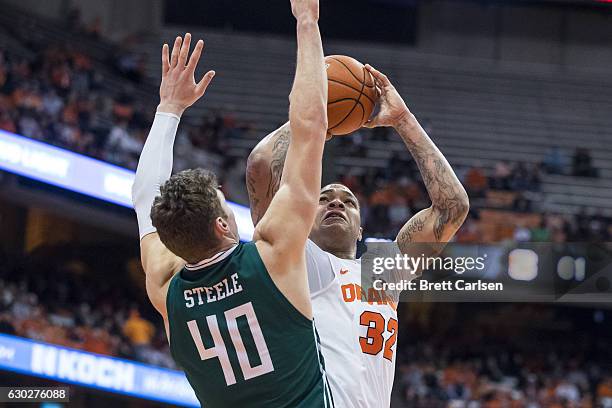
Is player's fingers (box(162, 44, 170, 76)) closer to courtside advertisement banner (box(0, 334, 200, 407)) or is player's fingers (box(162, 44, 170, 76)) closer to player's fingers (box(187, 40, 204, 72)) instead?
player's fingers (box(187, 40, 204, 72))

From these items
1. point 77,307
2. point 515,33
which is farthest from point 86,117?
point 515,33

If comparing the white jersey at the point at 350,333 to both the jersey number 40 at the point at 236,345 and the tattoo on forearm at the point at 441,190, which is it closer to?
the tattoo on forearm at the point at 441,190

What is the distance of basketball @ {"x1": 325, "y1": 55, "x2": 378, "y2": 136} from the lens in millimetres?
3615

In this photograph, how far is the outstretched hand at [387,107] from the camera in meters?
3.67

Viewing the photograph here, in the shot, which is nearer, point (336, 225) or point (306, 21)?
point (306, 21)

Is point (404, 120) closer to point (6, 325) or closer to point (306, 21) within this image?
point (306, 21)

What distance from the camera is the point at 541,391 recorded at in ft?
50.6

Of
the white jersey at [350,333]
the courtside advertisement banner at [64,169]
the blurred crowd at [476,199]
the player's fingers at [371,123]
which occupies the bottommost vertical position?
the blurred crowd at [476,199]

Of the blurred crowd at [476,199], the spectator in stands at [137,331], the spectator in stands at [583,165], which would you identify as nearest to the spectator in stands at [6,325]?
the spectator in stands at [137,331]

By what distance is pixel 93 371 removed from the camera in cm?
1166

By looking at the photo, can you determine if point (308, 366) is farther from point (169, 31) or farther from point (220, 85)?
point (169, 31)

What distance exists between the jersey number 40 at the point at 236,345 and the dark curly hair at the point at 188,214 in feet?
0.64

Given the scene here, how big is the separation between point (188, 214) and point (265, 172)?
100cm

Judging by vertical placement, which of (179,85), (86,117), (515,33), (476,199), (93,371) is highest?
(515,33)
